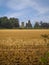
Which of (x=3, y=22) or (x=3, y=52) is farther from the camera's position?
(x=3, y=22)

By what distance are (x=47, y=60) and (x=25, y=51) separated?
1.71 metres

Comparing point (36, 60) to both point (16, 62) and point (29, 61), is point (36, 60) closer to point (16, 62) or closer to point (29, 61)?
point (29, 61)

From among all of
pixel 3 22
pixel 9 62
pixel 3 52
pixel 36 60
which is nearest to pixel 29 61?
pixel 36 60

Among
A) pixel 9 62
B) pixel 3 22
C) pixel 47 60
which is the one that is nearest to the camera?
pixel 47 60

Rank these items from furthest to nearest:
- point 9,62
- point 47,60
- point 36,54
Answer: point 36,54 < point 9,62 < point 47,60

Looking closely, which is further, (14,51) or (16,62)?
(14,51)

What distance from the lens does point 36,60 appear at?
7117 millimetres

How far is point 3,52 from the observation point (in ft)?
25.2

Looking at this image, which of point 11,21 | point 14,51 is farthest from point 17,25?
point 14,51

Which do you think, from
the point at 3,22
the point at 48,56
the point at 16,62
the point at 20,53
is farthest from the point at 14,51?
the point at 3,22

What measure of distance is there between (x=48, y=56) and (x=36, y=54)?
1.24 metres

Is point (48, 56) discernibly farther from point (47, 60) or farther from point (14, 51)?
point (14, 51)

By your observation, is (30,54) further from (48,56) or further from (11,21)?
(11,21)

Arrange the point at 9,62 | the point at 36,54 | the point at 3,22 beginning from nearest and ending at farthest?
the point at 9,62 < the point at 36,54 < the point at 3,22
